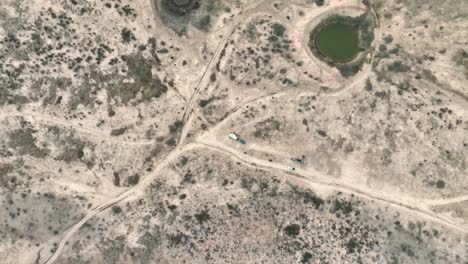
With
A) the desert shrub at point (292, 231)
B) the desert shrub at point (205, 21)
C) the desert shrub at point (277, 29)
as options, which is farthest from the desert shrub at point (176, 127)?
the desert shrub at point (292, 231)

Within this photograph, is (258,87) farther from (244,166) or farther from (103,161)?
(103,161)

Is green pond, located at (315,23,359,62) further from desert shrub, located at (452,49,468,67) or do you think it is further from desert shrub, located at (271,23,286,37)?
desert shrub, located at (452,49,468,67)

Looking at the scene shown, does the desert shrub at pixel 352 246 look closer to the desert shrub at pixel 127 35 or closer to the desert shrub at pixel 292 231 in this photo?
the desert shrub at pixel 292 231

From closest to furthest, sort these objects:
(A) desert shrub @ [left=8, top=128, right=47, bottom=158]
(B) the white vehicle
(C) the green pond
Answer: (A) desert shrub @ [left=8, top=128, right=47, bottom=158], (B) the white vehicle, (C) the green pond

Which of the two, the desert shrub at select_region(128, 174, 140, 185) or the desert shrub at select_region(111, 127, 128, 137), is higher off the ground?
the desert shrub at select_region(111, 127, 128, 137)

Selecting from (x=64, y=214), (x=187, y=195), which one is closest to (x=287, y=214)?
(x=187, y=195)

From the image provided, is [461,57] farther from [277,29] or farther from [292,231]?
[292,231]

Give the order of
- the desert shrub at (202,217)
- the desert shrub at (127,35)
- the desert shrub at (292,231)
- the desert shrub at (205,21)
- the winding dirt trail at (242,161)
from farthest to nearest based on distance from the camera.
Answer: the desert shrub at (205,21) < the desert shrub at (127,35) < the winding dirt trail at (242,161) < the desert shrub at (202,217) < the desert shrub at (292,231)

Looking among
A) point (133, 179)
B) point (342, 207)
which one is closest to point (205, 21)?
point (133, 179)

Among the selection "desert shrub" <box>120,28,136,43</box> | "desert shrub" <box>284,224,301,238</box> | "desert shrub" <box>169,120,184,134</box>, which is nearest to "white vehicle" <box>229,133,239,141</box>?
"desert shrub" <box>169,120,184,134</box>
